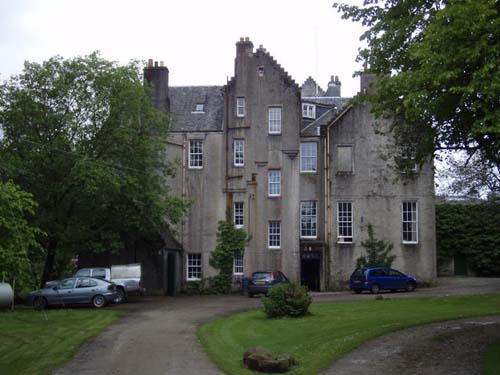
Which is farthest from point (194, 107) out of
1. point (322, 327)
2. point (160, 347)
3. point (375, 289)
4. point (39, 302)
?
point (160, 347)

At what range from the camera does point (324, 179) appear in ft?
147

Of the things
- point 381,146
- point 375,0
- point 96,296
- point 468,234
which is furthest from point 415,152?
point 468,234

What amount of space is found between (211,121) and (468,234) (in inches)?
874

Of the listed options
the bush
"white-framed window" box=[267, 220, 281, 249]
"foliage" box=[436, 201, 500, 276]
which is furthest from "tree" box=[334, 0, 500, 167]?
"foliage" box=[436, 201, 500, 276]

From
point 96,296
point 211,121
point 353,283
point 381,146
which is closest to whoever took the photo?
point 96,296

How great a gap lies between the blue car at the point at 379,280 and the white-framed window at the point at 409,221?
418 centimetres

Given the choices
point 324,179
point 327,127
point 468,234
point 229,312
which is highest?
point 327,127

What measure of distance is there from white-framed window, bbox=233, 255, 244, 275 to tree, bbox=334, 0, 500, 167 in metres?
25.6

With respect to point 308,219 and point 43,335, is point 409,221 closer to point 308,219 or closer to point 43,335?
point 308,219

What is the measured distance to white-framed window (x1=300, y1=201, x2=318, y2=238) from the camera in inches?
1764

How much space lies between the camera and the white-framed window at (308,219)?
44.8 metres

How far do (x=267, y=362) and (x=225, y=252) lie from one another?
2862cm

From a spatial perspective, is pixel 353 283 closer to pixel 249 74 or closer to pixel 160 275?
pixel 160 275

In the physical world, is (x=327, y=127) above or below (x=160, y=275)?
above
